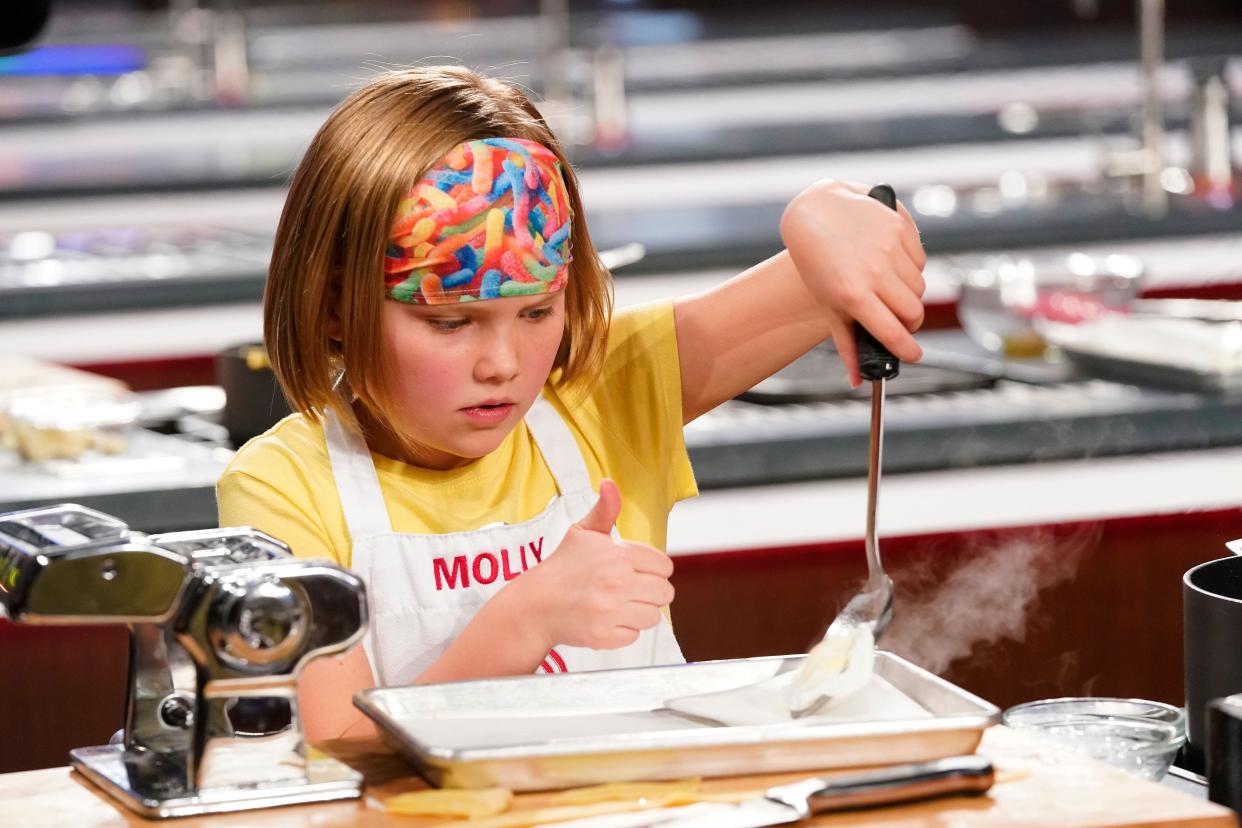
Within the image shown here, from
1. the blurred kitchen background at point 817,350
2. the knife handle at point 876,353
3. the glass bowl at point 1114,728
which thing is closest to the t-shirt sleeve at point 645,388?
the blurred kitchen background at point 817,350

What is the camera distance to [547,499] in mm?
1694

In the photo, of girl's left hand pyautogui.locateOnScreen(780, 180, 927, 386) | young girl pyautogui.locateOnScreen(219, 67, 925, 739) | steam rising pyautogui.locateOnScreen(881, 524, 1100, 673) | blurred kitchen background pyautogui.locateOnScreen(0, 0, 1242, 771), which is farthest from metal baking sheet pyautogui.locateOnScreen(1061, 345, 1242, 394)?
girl's left hand pyautogui.locateOnScreen(780, 180, 927, 386)

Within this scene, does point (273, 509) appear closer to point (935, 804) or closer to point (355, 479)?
point (355, 479)

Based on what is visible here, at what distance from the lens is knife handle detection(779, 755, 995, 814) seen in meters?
1.00

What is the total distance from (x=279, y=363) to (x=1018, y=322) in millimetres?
1410

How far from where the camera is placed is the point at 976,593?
2.12 meters

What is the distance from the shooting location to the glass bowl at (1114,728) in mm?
1240

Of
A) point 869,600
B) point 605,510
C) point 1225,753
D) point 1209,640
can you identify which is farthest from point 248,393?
point 1225,753

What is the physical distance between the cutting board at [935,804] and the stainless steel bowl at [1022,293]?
165cm

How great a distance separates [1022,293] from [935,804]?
1805mm

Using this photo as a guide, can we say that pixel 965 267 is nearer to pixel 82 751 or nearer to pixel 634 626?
pixel 634 626

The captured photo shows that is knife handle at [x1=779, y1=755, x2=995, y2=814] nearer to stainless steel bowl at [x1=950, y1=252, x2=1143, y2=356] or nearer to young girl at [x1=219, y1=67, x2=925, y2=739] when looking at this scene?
young girl at [x1=219, y1=67, x2=925, y2=739]

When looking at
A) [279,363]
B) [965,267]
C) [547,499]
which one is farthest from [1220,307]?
[279,363]

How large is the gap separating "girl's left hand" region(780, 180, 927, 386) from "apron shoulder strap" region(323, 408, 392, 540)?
413mm
